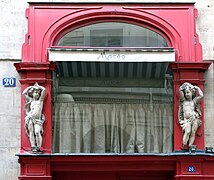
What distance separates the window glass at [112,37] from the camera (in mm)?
14398

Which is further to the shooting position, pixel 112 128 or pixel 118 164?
pixel 112 128

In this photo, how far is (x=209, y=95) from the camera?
46.9 feet

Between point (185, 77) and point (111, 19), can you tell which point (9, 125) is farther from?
point (185, 77)

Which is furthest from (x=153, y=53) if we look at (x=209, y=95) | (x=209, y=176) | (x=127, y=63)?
(x=209, y=176)

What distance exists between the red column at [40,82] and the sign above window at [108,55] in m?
0.45

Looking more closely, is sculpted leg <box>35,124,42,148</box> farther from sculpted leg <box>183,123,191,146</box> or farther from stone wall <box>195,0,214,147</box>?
stone wall <box>195,0,214,147</box>

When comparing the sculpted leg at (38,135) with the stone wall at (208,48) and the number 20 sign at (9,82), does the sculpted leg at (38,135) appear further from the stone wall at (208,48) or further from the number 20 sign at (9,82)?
the stone wall at (208,48)

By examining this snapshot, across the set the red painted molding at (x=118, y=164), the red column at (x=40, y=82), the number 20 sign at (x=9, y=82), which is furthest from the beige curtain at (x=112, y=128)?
the number 20 sign at (x=9, y=82)

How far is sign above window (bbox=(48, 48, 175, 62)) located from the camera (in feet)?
44.9

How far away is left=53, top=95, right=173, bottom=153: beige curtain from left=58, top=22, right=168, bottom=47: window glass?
53.3 inches

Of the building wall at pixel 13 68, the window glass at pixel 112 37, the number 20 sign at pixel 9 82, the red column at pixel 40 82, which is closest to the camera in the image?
the red column at pixel 40 82

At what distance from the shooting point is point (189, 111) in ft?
45.2

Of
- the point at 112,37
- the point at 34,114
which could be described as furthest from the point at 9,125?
the point at 112,37

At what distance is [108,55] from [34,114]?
2000 millimetres
